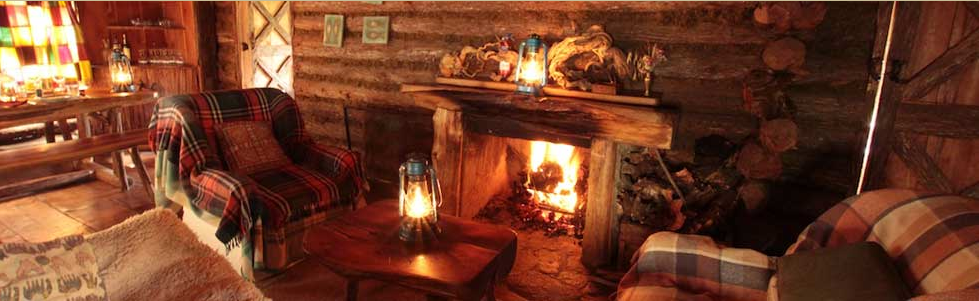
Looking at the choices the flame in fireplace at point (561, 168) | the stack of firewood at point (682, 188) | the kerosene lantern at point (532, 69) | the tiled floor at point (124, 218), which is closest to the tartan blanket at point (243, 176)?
the tiled floor at point (124, 218)

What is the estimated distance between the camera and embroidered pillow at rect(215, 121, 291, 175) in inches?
124

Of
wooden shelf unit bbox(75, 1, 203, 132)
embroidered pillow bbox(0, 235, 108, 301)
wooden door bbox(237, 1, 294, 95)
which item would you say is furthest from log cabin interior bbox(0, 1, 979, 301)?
wooden shelf unit bbox(75, 1, 203, 132)

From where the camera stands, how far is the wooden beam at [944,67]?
2.49m

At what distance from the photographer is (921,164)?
2.69m

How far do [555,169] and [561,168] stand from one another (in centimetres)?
5

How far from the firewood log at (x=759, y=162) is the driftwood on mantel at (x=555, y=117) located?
1.35ft

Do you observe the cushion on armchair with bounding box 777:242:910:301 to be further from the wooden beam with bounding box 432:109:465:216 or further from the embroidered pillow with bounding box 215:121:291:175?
the embroidered pillow with bounding box 215:121:291:175

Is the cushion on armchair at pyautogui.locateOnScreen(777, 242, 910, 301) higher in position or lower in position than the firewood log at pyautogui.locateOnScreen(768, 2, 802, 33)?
lower

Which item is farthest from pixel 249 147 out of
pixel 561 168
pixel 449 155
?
pixel 561 168

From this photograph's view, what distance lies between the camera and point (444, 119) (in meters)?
3.51

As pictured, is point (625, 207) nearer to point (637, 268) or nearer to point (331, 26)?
point (637, 268)

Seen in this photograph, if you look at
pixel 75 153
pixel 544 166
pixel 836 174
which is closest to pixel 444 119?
pixel 544 166

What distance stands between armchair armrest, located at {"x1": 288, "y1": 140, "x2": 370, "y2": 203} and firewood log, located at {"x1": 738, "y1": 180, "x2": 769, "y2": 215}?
2289mm

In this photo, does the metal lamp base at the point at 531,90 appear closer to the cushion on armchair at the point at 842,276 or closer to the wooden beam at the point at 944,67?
the cushion on armchair at the point at 842,276
